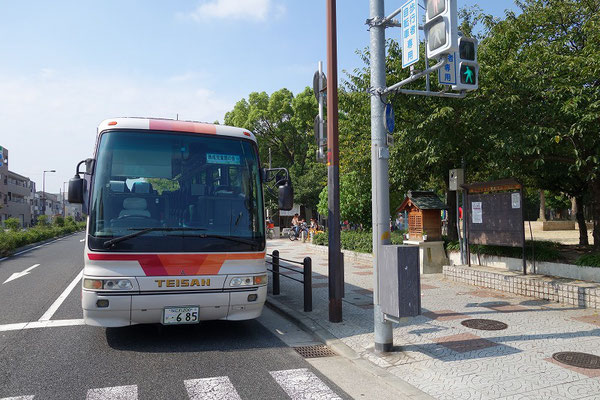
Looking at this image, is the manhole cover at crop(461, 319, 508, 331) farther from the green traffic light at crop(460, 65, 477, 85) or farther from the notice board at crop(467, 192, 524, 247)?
the green traffic light at crop(460, 65, 477, 85)

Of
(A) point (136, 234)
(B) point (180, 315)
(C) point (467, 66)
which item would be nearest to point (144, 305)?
(B) point (180, 315)

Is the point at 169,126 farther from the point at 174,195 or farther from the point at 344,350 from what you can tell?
the point at 344,350

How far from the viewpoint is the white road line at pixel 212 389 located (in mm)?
4262

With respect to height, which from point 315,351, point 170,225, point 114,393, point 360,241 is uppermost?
point 170,225

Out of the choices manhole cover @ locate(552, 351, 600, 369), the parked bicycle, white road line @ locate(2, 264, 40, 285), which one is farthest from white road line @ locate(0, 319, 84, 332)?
the parked bicycle

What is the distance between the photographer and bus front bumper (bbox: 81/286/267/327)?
5508mm

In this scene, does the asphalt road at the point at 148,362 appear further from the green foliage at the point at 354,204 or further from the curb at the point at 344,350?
the green foliage at the point at 354,204

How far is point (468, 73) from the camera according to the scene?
534cm

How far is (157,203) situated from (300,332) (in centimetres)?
301

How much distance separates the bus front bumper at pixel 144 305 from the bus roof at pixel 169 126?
229 cm

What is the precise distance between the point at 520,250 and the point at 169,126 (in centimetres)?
867

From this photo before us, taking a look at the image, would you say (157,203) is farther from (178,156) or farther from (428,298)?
(428,298)

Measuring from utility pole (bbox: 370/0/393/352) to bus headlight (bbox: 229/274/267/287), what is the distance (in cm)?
161

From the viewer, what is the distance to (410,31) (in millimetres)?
5441
